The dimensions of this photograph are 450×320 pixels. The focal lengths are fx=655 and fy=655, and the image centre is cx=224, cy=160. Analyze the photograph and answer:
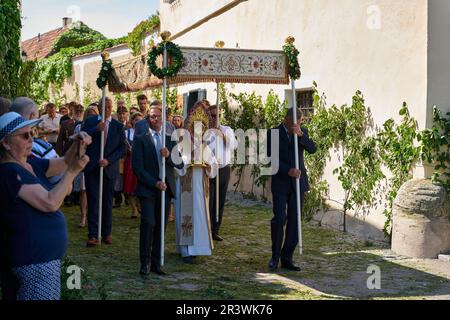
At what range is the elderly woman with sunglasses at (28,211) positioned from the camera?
3918 mm

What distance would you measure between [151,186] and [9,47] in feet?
10.1

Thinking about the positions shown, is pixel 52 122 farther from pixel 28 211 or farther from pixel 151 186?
pixel 28 211

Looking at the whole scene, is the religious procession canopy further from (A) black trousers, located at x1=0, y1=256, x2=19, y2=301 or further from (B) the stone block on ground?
(A) black trousers, located at x1=0, y1=256, x2=19, y2=301

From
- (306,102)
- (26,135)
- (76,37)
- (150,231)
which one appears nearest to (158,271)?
(150,231)

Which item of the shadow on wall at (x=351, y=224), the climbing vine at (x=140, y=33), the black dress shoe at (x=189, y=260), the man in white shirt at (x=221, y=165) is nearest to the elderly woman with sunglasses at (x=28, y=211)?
the black dress shoe at (x=189, y=260)

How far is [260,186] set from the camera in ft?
45.5

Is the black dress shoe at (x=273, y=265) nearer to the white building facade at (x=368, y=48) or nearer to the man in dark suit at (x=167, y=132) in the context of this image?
the man in dark suit at (x=167, y=132)

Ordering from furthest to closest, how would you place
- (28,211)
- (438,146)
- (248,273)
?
(438,146)
(248,273)
(28,211)

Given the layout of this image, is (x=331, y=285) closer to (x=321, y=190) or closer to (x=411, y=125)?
(x=411, y=125)

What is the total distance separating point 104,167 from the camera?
9.30 m

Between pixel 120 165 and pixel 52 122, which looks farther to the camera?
pixel 52 122

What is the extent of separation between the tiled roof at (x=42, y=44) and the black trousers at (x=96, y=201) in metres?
29.3

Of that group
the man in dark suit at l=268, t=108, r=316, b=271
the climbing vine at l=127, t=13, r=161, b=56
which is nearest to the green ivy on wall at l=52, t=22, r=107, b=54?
the climbing vine at l=127, t=13, r=161, b=56
